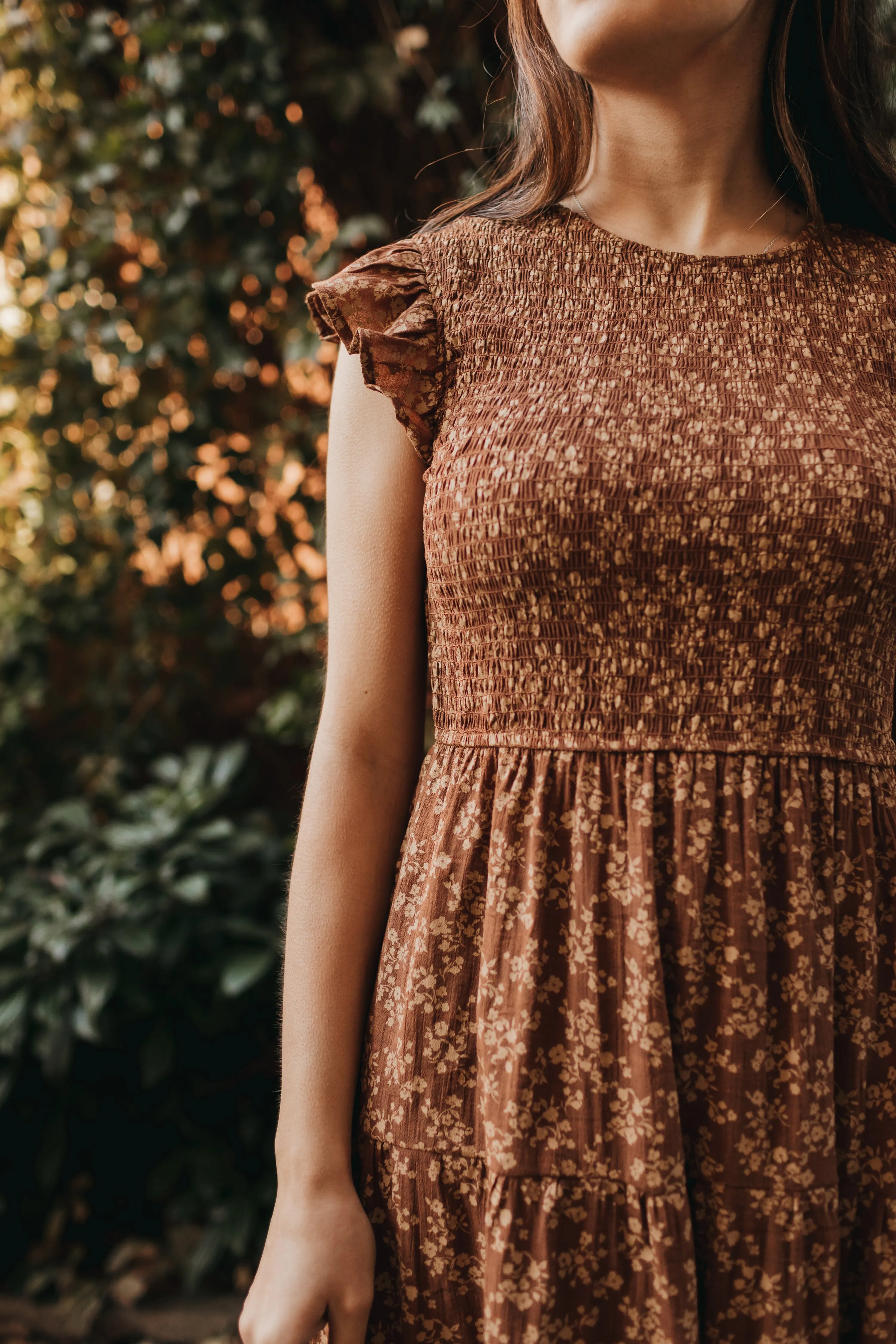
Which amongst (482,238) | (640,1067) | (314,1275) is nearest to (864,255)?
(482,238)

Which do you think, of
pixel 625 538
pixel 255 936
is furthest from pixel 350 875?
pixel 255 936

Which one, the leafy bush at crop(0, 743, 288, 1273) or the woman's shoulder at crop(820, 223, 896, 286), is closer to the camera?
the woman's shoulder at crop(820, 223, 896, 286)

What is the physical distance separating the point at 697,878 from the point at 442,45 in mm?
1654

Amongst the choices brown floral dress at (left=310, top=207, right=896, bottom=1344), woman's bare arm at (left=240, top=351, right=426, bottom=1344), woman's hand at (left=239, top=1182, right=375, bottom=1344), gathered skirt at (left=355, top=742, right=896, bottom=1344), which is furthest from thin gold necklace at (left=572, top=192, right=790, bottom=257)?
woman's hand at (left=239, top=1182, right=375, bottom=1344)

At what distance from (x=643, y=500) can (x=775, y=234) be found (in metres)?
0.37

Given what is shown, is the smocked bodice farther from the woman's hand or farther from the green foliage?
the green foliage

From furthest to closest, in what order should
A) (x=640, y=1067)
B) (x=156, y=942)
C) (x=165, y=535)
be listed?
(x=165, y=535) < (x=156, y=942) < (x=640, y=1067)

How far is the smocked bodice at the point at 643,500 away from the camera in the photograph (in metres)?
0.72

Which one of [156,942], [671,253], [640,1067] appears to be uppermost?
[671,253]

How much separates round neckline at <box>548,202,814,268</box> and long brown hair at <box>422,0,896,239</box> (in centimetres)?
6

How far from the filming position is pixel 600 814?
28.8 inches

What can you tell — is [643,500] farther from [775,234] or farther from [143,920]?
[143,920]

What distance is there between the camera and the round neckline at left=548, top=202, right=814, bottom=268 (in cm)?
85

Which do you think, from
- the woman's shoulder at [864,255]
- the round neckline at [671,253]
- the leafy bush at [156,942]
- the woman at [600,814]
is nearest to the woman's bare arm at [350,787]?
the woman at [600,814]
